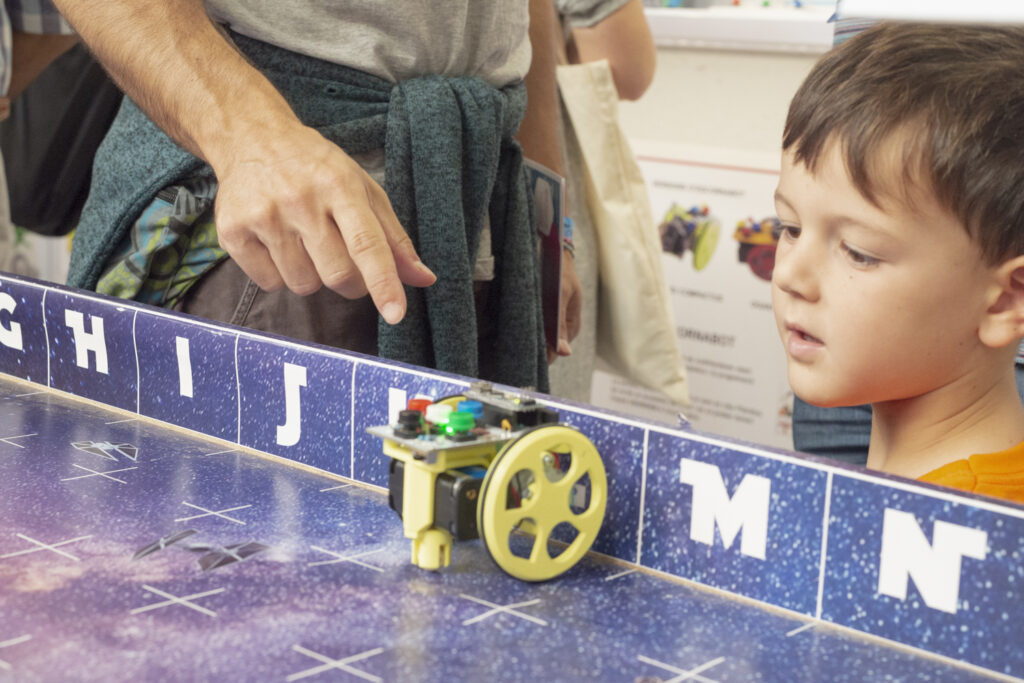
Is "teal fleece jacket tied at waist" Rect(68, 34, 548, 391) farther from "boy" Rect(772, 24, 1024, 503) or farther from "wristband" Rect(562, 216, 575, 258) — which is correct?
"boy" Rect(772, 24, 1024, 503)

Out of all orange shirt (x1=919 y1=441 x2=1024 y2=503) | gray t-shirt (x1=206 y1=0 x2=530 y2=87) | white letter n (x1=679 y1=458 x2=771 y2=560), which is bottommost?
orange shirt (x1=919 y1=441 x2=1024 y2=503)

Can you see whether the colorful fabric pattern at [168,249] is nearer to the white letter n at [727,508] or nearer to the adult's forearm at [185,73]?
the adult's forearm at [185,73]

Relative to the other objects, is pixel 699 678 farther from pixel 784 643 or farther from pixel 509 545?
pixel 509 545

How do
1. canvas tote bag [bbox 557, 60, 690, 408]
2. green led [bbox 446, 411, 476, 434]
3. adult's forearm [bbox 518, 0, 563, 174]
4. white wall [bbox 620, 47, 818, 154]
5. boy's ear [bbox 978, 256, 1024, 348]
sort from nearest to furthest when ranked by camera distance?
green led [bbox 446, 411, 476, 434] < boy's ear [bbox 978, 256, 1024, 348] < adult's forearm [bbox 518, 0, 563, 174] < canvas tote bag [bbox 557, 60, 690, 408] < white wall [bbox 620, 47, 818, 154]

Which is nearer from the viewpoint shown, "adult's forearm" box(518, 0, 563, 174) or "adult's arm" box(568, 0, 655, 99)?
"adult's forearm" box(518, 0, 563, 174)

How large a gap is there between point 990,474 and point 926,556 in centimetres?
21

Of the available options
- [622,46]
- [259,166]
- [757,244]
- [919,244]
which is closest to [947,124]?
[919,244]

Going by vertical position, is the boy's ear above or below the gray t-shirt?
below

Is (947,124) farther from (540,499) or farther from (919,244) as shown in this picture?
(540,499)

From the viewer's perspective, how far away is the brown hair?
2.41 feet

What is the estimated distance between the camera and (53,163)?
152cm

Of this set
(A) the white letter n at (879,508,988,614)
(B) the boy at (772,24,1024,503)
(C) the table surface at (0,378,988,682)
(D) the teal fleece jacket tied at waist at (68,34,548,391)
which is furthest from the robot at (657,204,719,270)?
(A) the white letter n at (879,508,988,614)

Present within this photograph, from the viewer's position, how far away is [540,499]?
0.64 m

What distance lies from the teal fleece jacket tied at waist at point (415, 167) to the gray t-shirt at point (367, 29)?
0.05 feet
